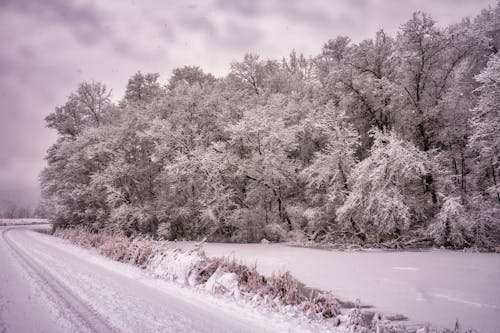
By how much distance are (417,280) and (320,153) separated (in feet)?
40.3

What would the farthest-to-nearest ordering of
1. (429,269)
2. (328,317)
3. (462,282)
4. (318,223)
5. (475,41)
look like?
1. (318,223)
2. (475,41)
3. (429,269)
4. (462,282)
5. (328,317)

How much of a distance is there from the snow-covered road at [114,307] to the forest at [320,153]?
11.8 m

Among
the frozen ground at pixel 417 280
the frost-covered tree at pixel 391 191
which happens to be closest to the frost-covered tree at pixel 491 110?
the frost-covered tree at pixel 391 191

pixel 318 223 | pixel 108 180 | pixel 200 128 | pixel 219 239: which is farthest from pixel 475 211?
pixel 108 180

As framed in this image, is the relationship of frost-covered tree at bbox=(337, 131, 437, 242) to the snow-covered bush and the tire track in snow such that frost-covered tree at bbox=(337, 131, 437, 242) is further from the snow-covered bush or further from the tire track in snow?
the tire track in snow

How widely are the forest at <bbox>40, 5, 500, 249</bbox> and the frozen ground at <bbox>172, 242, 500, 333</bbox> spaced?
3.71 meters

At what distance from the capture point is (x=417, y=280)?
29.5ft

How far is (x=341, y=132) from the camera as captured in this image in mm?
19891

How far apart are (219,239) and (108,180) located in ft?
32.3

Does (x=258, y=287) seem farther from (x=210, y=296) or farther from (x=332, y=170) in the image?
(x=332, y=170)

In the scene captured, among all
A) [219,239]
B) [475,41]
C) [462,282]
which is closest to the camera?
[462,282]

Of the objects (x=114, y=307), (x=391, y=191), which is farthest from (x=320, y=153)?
(x=114, y=307)

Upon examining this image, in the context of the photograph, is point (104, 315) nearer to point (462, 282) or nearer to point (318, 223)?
point (462, 282)

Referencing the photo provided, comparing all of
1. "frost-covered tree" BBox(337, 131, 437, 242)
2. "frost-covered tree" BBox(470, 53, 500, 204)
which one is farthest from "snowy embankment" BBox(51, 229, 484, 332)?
"frost-covered tree" BBox(470, 53, 500, 204)
